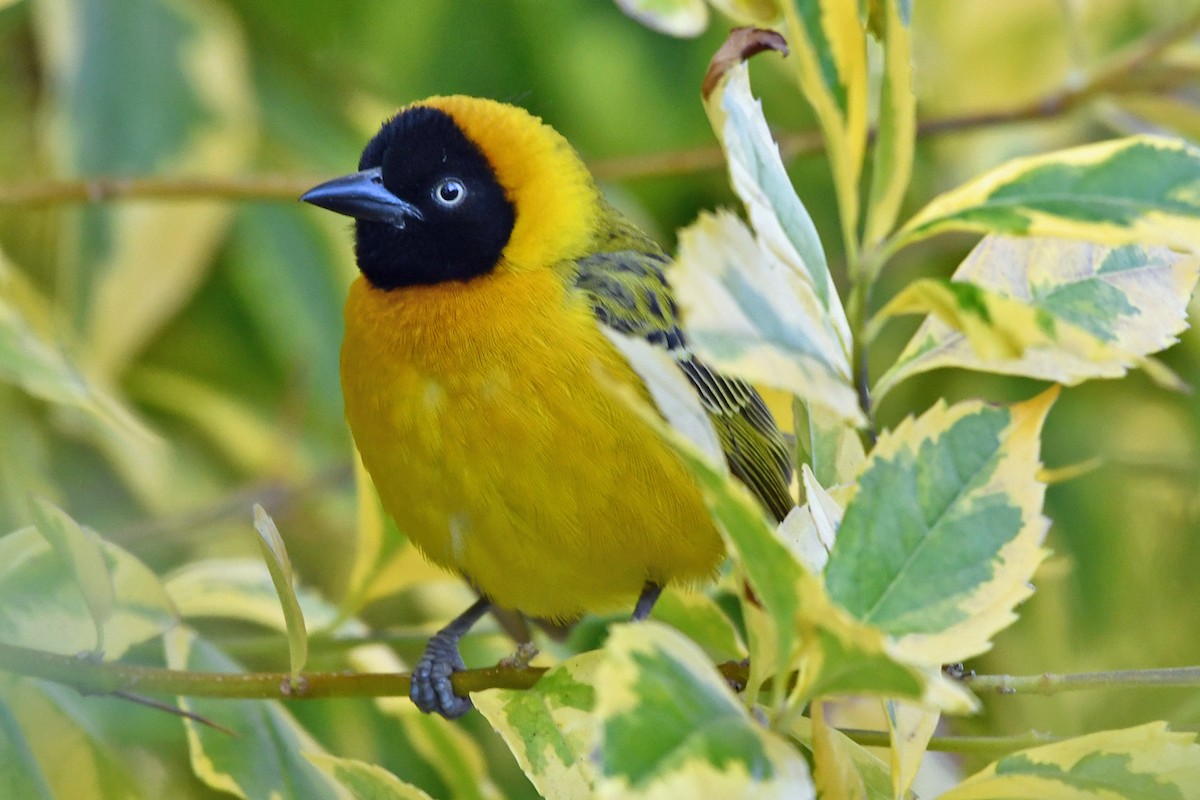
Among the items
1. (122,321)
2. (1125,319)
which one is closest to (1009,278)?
(1125,319)

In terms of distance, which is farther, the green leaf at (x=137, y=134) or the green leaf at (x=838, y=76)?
the green leaf at (x=137, y=134)

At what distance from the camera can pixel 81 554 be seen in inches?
52.8

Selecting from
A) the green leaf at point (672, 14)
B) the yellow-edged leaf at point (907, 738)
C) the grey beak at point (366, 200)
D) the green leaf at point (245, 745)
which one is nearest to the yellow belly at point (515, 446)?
the grey beak at point (366, 200)

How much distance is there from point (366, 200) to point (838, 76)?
1029mm

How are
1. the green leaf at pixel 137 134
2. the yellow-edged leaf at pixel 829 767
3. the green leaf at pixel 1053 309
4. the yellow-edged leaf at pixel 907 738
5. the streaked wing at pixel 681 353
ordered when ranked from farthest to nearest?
the green leaf at pixel 137 134 → the streaked wing at pixel 681 353 → the yellow-edged leaf at pixel 907 738 → the yellow-edged leaf at pixel 829 767 → the green leaf at pixel 1053 309

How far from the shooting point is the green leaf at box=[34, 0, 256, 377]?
8.22ft

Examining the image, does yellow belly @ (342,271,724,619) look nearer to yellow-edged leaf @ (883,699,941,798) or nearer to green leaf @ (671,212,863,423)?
yellow-edged leaf @ (883,699,941,798)

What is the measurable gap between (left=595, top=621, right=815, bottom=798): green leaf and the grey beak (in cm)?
115

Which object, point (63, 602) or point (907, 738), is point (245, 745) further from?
point (907, 738)

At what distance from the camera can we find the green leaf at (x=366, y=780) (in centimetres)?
135

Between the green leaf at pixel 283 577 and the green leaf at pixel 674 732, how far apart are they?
1.34 feet

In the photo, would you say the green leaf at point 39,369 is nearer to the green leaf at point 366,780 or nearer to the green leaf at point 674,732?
the green leaf at point 366,780

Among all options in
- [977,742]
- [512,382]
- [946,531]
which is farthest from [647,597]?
[946,531]

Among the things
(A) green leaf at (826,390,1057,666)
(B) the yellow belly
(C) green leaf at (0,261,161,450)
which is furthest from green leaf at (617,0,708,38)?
(C) green leaf at (0,261,161,450)
